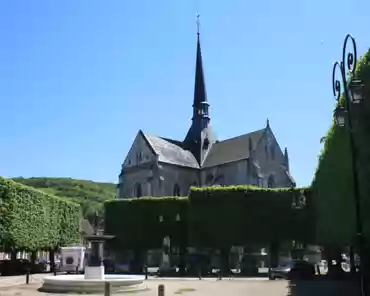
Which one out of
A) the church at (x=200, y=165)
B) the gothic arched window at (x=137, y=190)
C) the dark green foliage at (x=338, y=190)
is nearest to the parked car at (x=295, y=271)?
the dark green foliage at (x=338, y=190)

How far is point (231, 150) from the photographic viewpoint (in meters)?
74.9

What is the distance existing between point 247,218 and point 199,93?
3743 centimetres

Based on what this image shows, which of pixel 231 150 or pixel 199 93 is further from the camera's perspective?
pixel 199 93

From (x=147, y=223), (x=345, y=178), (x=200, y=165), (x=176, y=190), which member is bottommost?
(x=147, y=223)

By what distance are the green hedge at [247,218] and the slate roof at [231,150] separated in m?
20.8

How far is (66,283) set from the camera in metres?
25.6

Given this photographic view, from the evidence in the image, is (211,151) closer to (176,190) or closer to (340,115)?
(176,190)

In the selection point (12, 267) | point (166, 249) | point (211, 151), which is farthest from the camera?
point (211, 151)

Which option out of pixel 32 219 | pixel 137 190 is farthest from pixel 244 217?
pixel 137 190

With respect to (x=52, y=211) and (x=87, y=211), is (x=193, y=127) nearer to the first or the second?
(x=52, y=211)

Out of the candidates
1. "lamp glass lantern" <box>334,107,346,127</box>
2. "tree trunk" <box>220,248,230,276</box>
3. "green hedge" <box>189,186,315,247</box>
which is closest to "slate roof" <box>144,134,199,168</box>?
"green hedge" <box>189,186,315,247</box>

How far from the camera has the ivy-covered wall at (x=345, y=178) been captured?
20.0 m

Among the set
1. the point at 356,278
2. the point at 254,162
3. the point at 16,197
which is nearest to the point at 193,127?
the point at 254,162

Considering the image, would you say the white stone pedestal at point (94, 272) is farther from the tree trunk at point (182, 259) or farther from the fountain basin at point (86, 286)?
the tree trunk at point (182, 259)
